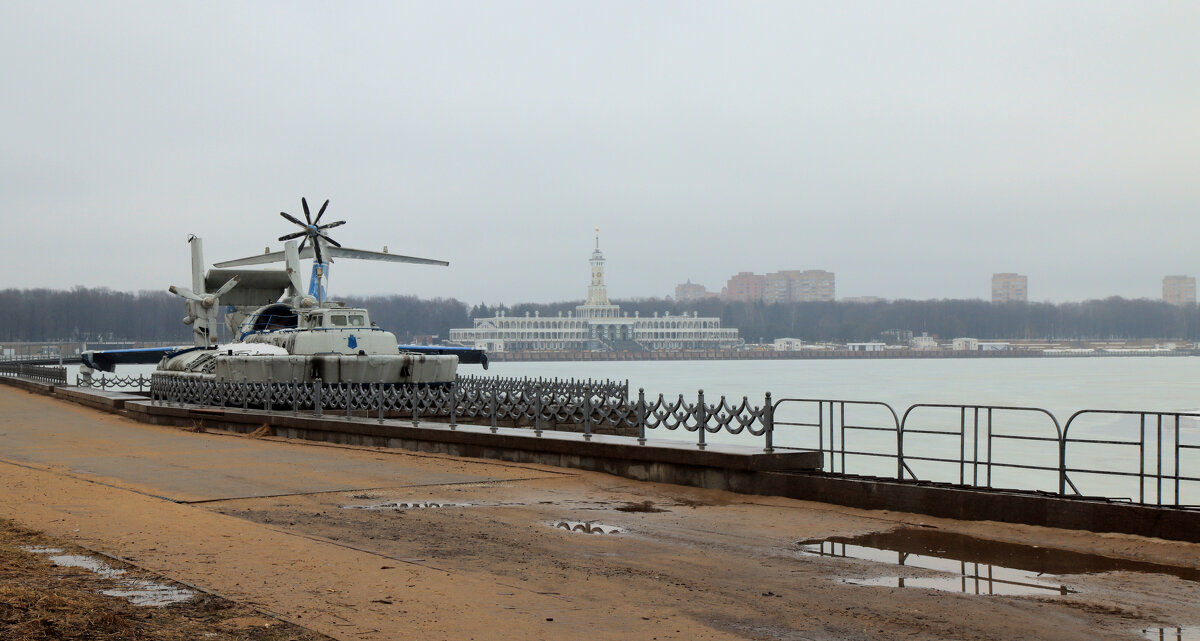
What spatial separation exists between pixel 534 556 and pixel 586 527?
192 centimetres

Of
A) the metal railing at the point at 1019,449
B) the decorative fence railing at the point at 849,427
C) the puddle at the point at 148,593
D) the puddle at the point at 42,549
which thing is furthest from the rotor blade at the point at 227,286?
the puddle at the point at 148,593

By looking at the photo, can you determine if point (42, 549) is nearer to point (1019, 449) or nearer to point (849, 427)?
point (849, 427)

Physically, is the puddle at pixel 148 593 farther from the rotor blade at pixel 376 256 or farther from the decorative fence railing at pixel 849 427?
the rotor blade at pixel 376 256

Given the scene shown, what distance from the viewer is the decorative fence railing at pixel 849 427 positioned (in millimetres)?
13555

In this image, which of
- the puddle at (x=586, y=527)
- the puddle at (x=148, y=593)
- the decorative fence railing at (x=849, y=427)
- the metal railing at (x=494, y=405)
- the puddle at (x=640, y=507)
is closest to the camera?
the puddle at (x=148, y=593)

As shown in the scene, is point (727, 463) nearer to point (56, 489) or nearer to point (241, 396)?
point (56, 489)

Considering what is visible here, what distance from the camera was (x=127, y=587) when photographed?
747 cm

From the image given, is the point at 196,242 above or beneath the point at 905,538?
above

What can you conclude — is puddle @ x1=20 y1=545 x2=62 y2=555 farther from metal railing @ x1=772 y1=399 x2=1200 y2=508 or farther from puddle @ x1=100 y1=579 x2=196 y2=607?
metal railing @ x1=772 y1=399 x2=1200 y2=508

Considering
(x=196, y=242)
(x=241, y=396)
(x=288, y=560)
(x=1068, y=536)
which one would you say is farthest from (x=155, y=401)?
(x=1068, y=536)

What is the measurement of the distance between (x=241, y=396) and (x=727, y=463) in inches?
730

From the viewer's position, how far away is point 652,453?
600 inches

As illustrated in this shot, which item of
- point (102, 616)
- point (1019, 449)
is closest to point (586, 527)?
point (102, 616)

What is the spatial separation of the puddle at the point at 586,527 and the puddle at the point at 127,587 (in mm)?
4469
